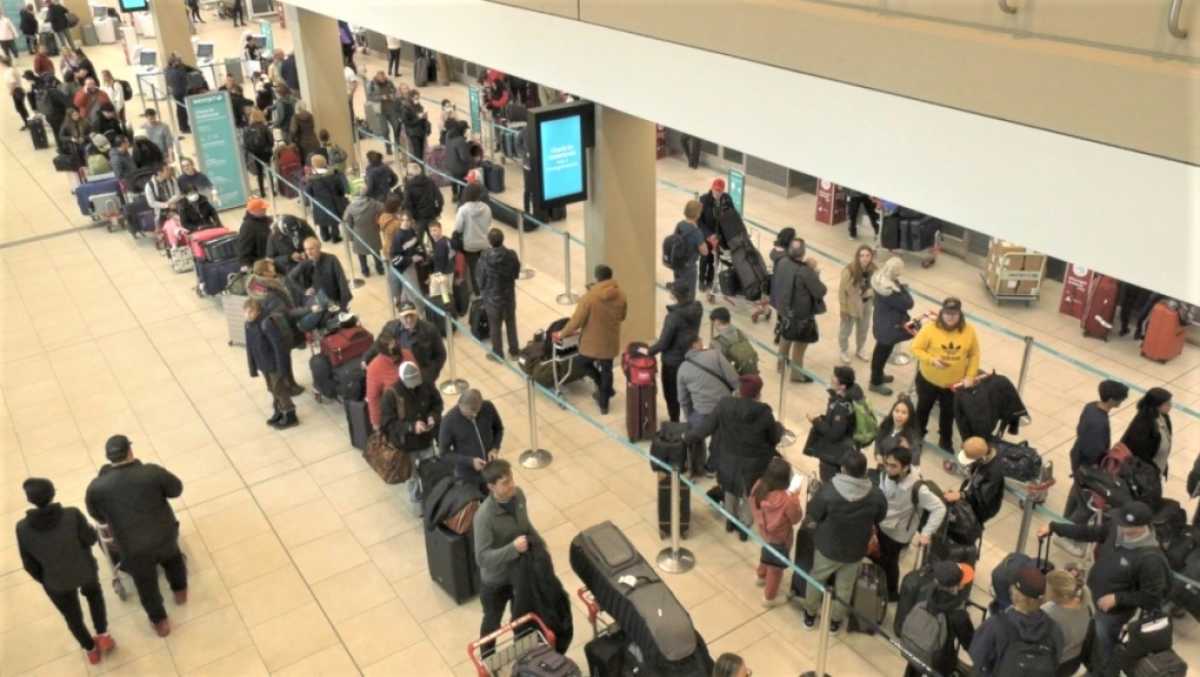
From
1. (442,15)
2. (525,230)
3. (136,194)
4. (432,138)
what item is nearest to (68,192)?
(136,194)

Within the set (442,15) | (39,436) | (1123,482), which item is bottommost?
(39,436)

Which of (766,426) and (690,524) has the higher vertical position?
(766,426)

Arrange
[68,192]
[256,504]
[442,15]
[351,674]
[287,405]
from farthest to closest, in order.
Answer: [68,192]
[442,15]
[287,405]
[256,504]
[351,674]

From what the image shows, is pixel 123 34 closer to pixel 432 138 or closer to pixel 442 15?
pixel 432 138

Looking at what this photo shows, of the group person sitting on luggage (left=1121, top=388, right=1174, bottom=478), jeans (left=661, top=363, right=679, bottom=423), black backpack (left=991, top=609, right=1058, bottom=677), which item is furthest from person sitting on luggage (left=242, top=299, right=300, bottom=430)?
person sitting on luggage (left=1121, top=388, right=1174, bottom=478)

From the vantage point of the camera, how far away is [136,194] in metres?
15.4

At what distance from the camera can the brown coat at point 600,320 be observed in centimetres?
983

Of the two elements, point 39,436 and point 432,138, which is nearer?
point 39,436

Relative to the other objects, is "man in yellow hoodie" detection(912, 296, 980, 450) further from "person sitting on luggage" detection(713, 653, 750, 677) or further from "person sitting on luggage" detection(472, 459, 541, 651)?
"person sitting on luggage" detection(713, 653, 750, 677)

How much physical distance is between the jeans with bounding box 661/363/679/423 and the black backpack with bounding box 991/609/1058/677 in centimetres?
449

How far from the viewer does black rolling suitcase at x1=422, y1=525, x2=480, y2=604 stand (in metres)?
7.58

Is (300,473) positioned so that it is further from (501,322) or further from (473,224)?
(473,224)

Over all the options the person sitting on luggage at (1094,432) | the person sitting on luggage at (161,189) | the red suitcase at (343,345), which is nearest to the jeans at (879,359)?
the person sitting on luggage at (1094,432)

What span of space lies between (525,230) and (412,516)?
7.53m
